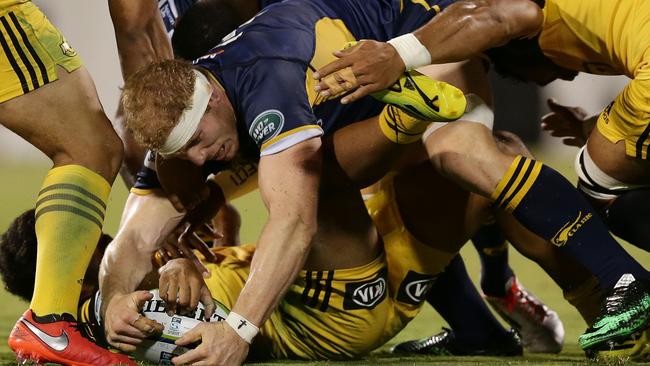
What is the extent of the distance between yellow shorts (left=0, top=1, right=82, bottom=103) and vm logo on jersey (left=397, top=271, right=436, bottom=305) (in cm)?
120

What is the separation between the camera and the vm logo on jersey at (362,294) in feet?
11.5

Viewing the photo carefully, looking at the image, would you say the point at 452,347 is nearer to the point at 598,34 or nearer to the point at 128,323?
the point at 598,34

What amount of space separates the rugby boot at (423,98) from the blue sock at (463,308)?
1.01 m

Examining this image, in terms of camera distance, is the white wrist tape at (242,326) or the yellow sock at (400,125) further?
the yellow sock at (400,125)

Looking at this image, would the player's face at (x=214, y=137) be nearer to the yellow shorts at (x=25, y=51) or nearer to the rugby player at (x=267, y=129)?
the rugby player at (x=267, y=129)

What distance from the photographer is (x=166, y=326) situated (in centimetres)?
316

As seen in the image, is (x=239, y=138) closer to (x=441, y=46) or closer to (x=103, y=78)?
(x=441, y=46)

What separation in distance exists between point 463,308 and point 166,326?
3.96ft

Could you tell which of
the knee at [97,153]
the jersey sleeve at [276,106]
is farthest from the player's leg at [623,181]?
the knee at [97,153]

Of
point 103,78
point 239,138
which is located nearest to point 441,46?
point 239,138

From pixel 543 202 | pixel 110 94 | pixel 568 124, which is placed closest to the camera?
pixel 543 202

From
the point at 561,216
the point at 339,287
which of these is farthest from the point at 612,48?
the point at 339,287

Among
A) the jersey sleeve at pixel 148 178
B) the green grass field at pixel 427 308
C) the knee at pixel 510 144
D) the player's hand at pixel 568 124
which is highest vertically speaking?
the jersey sleeve at pixel 148 178

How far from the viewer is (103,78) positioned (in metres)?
11.9
